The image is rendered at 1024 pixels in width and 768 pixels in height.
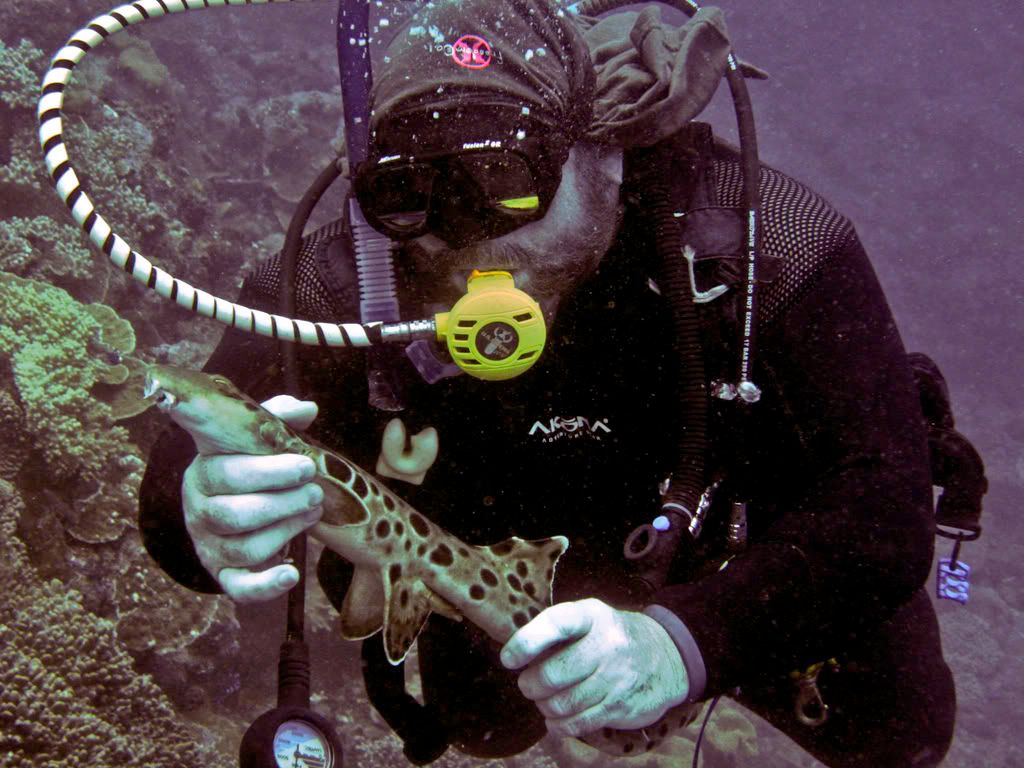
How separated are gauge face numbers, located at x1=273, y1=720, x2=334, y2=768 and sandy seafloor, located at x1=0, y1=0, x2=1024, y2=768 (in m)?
2.52

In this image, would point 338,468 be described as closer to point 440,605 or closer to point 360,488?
point 360,488

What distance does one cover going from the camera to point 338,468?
2.04 metres

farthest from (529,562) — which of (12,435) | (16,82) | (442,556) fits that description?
(16,82)

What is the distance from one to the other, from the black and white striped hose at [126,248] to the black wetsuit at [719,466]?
57cm

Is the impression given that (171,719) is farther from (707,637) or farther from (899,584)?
(899,584)

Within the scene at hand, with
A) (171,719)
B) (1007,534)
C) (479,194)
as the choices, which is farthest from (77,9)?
(1007,534)

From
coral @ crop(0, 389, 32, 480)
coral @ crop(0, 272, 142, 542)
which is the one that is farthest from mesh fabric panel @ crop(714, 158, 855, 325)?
coral @ crop(0, 389, 32, 480)

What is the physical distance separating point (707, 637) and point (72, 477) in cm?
512

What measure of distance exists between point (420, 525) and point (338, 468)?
364 mm

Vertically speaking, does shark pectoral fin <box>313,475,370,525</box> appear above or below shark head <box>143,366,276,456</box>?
below

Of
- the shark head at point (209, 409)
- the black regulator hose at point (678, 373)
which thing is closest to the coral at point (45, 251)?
the shark head at point (209, 409)

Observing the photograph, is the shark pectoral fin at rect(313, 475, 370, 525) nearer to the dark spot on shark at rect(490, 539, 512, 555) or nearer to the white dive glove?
the white dive glove

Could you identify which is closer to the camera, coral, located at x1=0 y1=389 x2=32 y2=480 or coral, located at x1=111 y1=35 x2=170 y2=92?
coral, located at x1=0 y1=389 x2=32 y2=480

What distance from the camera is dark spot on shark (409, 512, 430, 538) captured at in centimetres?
222
